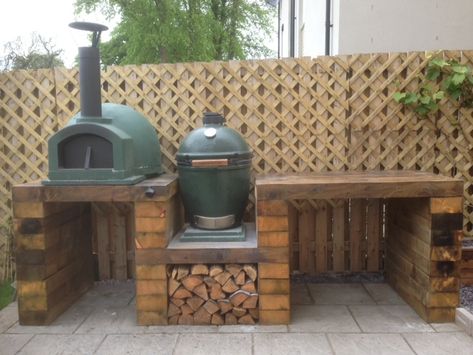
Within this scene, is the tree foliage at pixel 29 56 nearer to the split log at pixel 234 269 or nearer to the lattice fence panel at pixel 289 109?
the lattice fence panel at pixel 289 109

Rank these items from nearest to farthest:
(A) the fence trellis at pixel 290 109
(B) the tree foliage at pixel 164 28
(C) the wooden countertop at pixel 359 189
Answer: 1. (C) the wooden countertop at pixel 359 189
2. (A) the fence trellis at pixel 290 109
3. (B) the tree foliage at pixel 164 28

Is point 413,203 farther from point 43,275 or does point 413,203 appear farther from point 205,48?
point 205,48

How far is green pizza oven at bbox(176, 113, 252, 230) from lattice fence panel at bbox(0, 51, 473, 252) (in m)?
0.59

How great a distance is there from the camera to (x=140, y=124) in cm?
383

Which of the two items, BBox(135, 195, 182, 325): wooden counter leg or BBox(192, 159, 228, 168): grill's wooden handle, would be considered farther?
BBox(192, 159, 228, 168): grill's wooden handle

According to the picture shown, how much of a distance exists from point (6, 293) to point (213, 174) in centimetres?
231

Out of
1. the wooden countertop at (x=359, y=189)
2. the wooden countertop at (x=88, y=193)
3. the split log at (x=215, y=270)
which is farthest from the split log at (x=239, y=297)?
the wooden countertop at (x=88, y=193)

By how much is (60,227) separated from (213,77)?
1.92 m

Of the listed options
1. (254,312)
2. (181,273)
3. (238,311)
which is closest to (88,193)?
(181,273)

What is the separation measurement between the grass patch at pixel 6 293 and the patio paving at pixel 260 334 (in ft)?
0.48

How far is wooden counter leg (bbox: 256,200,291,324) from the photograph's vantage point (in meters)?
3.35

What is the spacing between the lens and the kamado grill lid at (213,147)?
3576 millimetres

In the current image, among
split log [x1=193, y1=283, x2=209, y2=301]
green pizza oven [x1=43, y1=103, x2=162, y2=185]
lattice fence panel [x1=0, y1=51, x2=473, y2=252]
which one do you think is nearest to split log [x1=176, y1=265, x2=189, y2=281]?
split log [x1=193, y1=283, x2=209, y2=301]

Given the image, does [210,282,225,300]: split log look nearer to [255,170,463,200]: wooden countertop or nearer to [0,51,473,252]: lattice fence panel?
[255,170,463,200]: wooden countertop
